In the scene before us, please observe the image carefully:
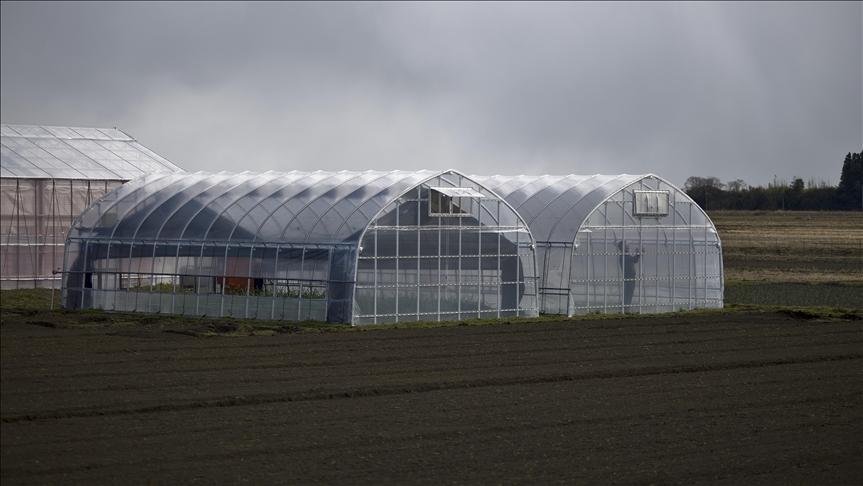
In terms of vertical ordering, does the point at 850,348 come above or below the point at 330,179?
below

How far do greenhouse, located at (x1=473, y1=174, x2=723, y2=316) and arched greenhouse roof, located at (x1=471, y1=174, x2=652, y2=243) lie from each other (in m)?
0.03

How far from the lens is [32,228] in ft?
143

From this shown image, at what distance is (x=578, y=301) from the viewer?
37.3 m

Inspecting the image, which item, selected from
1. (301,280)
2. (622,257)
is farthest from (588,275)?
(301,280)

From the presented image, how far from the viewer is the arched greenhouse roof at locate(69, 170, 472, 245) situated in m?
33.2

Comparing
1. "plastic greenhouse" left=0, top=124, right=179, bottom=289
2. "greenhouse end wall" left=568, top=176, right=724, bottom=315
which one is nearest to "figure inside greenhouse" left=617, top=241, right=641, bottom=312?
"greenhouse end wall" left=568, top=176, right=724, bottom=315

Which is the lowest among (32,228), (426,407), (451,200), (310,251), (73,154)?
(426,407)

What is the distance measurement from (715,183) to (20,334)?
3145 inches

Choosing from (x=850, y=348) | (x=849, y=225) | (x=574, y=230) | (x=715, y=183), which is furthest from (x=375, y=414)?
(x=715, y=183)

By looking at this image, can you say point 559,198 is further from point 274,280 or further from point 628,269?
point 274,280

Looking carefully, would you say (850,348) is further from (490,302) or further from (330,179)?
(330,179)

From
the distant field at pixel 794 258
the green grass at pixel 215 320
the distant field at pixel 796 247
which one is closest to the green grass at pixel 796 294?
the distant field at pixel 794 258

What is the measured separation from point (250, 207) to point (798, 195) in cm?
3913

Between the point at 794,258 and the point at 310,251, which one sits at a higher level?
the point at 310,251
